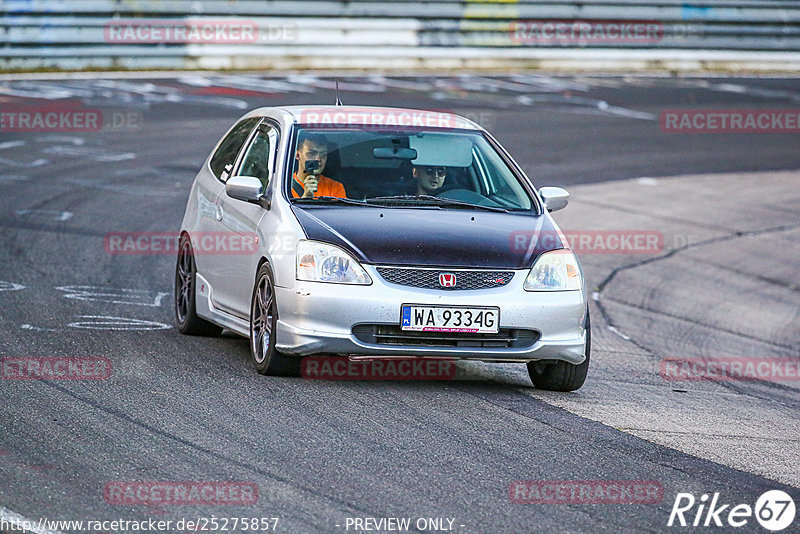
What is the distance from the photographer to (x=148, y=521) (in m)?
5.33

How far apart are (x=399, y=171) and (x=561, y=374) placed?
5.53 ft

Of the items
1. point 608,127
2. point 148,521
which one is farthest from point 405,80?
point 148,521

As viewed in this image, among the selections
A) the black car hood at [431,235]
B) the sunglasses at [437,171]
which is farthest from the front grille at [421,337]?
the sunglasses at [437,171]

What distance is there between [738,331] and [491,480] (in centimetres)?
717
